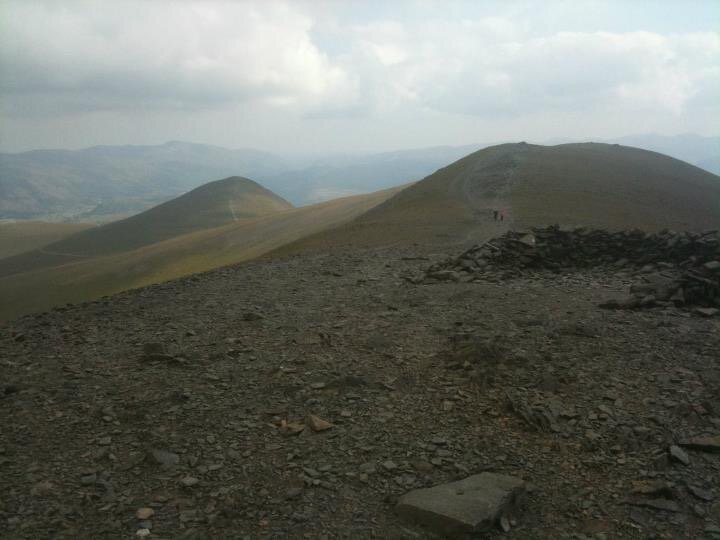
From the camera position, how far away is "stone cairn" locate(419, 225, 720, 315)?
1678cm

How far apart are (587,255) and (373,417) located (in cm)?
1395

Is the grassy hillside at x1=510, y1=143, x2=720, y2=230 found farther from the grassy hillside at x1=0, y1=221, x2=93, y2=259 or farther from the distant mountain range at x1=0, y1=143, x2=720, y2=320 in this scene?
the grassy hillside at x1=0, y1=221, x2=93, y2=259

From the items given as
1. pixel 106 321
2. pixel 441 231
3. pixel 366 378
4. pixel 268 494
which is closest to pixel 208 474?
pixel 268 494

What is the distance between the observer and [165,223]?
136 meters

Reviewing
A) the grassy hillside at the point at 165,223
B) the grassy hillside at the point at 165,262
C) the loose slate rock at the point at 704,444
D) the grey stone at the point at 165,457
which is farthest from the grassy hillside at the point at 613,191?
the grassy hillside at the point at 165,223

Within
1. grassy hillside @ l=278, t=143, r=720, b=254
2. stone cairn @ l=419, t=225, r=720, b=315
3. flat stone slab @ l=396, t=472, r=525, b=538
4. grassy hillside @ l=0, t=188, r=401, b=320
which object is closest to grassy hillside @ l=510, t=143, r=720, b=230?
grassy hillside @ l=278, t=143, r=720, b=254

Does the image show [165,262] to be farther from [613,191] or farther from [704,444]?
[704,444]

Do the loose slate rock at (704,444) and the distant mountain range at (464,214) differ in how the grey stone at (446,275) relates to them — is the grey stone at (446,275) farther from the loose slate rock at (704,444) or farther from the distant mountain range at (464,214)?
the loose slate rock at (704,444)

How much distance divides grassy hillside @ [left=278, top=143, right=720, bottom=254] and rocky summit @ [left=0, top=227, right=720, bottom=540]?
1411cm

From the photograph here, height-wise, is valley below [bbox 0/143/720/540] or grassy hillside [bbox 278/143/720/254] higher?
grassy hillside [bbox 278/143/720/254]

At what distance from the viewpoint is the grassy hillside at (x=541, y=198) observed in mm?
30312

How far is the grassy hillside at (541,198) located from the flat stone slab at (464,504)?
66.1ft

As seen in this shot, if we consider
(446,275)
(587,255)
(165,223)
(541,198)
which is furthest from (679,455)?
(165,223)

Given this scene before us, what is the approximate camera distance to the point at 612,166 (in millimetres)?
50625
